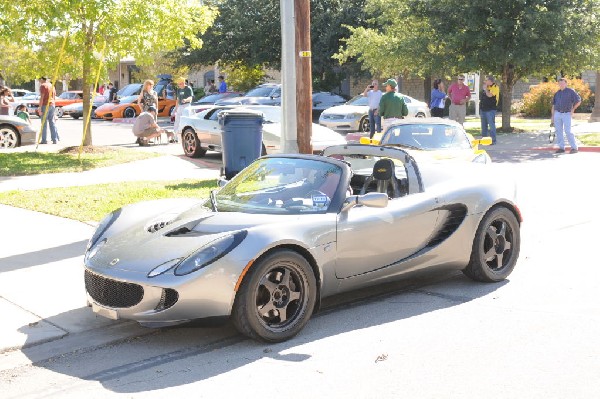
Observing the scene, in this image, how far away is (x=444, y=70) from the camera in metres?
24.9

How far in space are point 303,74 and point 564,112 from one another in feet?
37.1

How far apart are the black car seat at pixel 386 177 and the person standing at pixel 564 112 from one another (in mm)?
13947

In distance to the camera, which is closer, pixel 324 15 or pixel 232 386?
pixel 232 386

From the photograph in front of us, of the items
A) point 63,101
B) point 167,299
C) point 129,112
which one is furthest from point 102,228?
point 63,101

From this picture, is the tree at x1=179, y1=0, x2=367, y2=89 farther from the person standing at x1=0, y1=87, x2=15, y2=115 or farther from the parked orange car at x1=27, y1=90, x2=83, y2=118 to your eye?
the person standing at x1=0, y1=87, x2=15, y2=115

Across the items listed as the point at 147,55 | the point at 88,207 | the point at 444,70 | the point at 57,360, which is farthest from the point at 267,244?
the point at 444,70

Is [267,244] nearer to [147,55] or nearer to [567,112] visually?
[147,55]

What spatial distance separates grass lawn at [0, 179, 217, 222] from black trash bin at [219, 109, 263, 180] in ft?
2.01

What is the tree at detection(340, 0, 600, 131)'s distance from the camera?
74.3ft

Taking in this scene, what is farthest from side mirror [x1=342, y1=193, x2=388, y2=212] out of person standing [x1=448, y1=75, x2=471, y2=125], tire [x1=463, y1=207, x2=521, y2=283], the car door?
person standing [x1=448, y1=75, x2=471, y2=125]

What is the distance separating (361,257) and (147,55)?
14.1 meters

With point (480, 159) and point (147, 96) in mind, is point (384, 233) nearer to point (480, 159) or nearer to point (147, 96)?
point (480, 159)

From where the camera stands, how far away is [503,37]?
2345cm

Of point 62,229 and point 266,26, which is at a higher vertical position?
point 266,26
